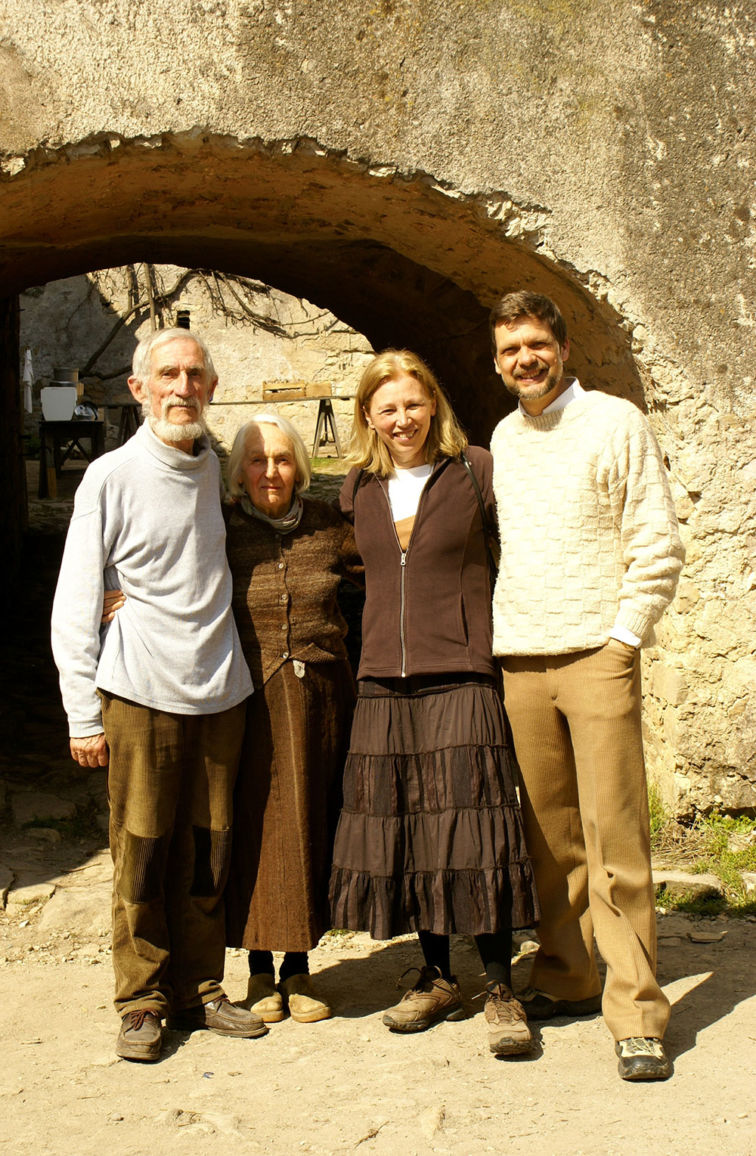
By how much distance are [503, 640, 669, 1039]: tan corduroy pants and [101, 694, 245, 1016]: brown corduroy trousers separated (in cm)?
78

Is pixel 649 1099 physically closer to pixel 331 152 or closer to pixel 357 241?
pixel 331 152

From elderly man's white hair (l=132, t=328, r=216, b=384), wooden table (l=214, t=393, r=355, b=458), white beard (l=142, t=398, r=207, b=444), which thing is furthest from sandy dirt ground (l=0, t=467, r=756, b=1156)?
wooden table (l=214, t=393, r=355, b=458)

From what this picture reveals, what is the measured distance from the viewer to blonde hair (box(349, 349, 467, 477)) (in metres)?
2.88

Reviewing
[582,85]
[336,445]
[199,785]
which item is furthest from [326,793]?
[336,445]

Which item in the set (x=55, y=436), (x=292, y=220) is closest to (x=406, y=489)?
(x=292, y=220)

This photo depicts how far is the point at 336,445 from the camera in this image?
42.5 feet

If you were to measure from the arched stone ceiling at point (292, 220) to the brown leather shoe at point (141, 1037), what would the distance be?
8.57 feet

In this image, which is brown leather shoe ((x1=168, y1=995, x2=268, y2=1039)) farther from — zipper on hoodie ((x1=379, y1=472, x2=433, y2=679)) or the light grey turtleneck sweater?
zipper on hoodie ((x1=379, y1=472, x2=433, y2=679))

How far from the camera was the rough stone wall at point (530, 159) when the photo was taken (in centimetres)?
362

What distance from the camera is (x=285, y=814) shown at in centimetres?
290

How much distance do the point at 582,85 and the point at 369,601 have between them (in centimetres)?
218

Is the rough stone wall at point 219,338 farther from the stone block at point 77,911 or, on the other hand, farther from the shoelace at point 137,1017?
the shoelace at point 137,1017

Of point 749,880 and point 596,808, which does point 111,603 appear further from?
point 749,880

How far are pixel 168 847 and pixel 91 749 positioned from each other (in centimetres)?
33
